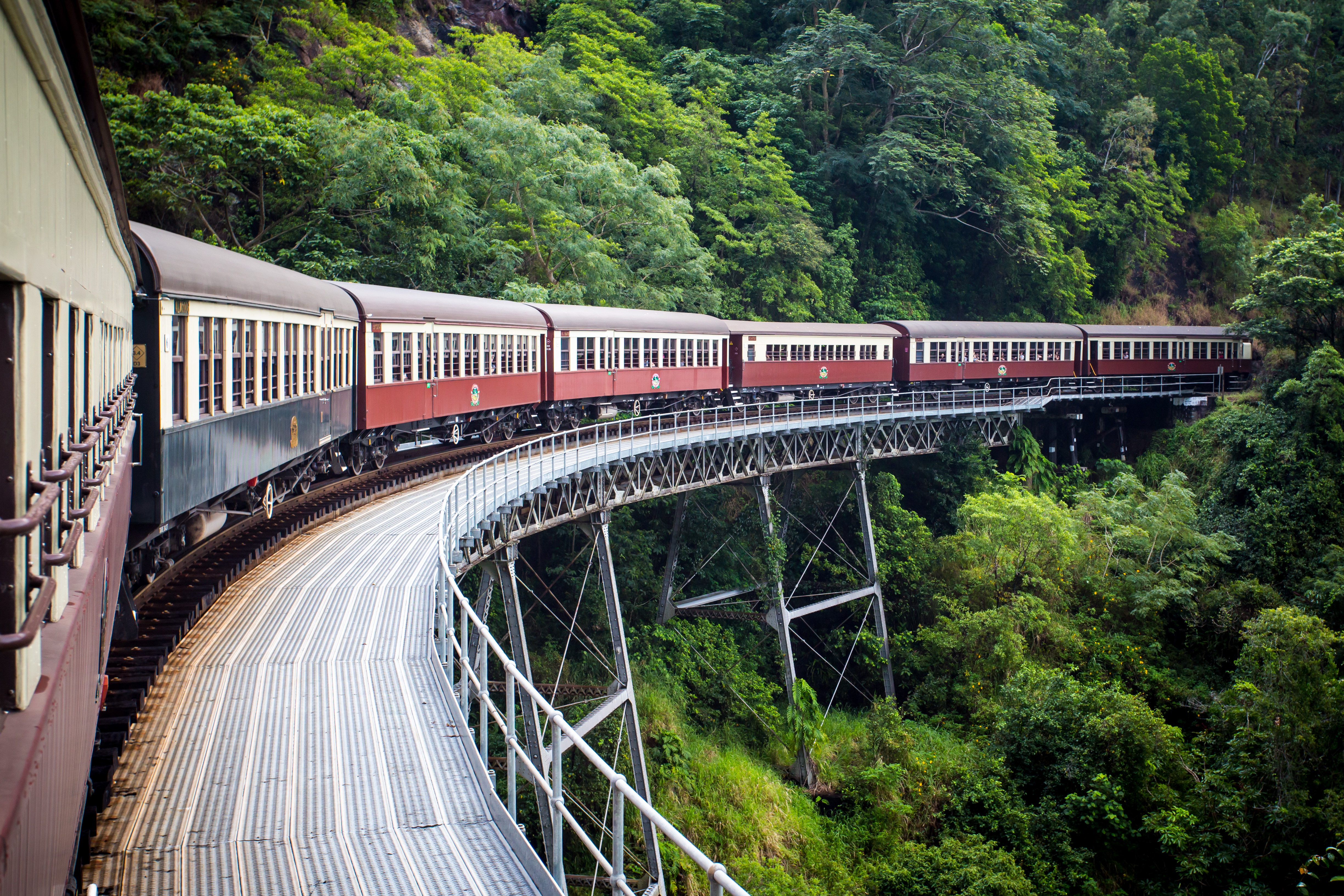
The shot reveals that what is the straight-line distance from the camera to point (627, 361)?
2506 centimetres

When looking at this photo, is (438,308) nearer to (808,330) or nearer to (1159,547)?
(808,330)

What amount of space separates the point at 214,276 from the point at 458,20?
4030 cm

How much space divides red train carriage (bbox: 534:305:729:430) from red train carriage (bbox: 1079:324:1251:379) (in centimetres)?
1589

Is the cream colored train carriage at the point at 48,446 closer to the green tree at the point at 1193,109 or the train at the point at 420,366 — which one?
the train at the point at 420,366

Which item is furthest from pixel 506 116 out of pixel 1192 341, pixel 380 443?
pixel 1192 341

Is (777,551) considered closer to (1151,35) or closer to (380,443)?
(380,443)

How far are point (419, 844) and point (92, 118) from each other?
3574 millimetres

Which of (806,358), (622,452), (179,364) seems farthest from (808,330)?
(179,364)

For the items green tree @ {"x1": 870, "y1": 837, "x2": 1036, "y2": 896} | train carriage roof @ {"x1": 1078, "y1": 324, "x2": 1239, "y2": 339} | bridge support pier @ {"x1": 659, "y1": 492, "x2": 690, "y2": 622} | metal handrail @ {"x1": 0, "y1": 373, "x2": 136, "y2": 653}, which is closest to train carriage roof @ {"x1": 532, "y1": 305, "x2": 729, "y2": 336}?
bridge support pier @ {"x1": 659, "y1": 492, "x2": 690, "y2": 622}

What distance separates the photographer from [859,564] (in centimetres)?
2880

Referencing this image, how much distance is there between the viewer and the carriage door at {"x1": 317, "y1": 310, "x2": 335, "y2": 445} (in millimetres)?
13430

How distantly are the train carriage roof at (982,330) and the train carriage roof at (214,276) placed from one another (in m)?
22.8

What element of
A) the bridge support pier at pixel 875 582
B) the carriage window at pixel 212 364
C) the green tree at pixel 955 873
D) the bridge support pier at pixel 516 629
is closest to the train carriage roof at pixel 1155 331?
the bridge support pier at pixel 875 582

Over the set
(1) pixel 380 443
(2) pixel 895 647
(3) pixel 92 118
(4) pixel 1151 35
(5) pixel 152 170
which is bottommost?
(2) pixel 895 647
